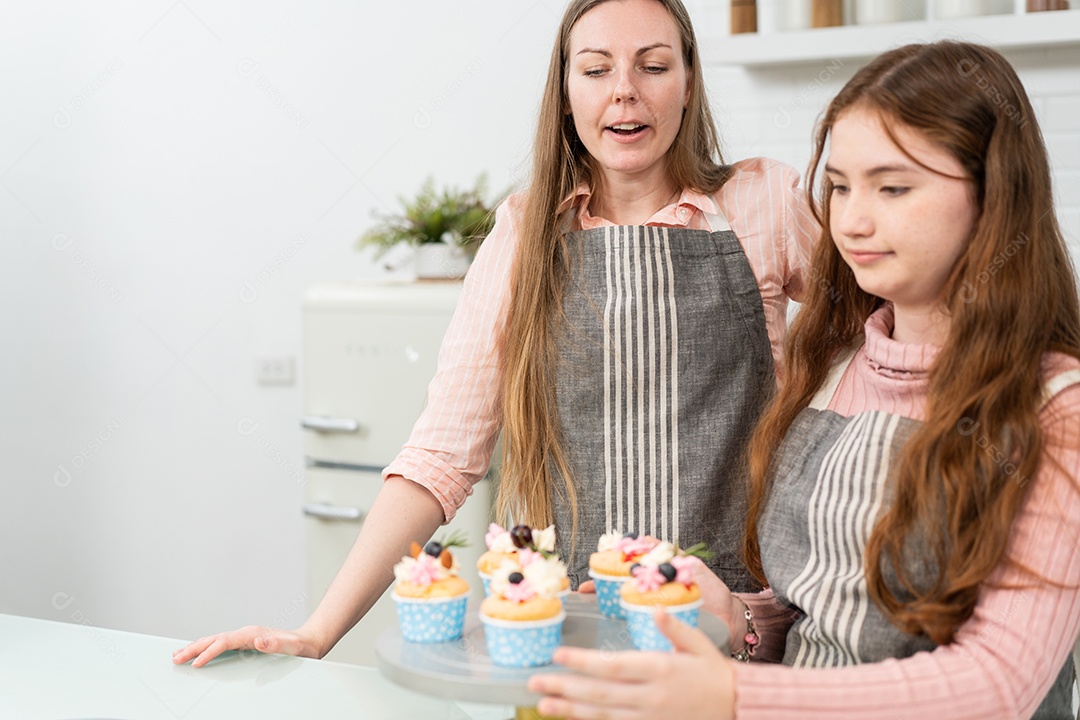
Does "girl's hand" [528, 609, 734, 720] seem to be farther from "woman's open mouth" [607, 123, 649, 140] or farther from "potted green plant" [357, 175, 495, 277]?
"potted green plant" [357, 175, 495, 277]

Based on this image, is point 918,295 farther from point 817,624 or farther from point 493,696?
point 493,696

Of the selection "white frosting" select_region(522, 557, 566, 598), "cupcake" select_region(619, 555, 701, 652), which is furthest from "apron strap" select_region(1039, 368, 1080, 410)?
"white frosting" select_region(522, 557, 566, 598)

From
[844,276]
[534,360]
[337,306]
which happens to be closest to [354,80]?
[337,306]

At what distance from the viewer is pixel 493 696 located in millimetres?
915

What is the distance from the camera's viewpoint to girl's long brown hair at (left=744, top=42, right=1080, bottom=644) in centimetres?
100

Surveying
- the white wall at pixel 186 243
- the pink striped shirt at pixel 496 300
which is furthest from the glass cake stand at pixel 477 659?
the white wall at pixel 186 243

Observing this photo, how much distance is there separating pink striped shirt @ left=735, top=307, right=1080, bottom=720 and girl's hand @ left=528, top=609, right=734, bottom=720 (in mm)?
49

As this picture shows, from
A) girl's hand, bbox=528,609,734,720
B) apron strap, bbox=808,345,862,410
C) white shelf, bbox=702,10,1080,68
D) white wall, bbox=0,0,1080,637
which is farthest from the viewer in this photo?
white wall, bbox=0,0,1080,637

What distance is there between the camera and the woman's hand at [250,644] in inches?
51.2

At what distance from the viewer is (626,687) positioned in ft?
2.95

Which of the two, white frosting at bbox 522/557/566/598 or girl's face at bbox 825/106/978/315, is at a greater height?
girl's face at bbox 825/106/978/315

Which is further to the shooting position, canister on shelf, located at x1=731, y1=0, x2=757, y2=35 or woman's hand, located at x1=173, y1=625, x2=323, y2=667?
canister on shelf, located at x1=731, y1=0, x2=757, y2=35

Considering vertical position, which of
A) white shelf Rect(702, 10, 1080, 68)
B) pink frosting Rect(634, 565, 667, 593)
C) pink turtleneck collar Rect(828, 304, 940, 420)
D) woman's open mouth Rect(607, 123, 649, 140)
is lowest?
pink frosting Rect(634, 565, 667, 593)

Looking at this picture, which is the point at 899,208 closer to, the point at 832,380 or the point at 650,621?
the point at 832,380
